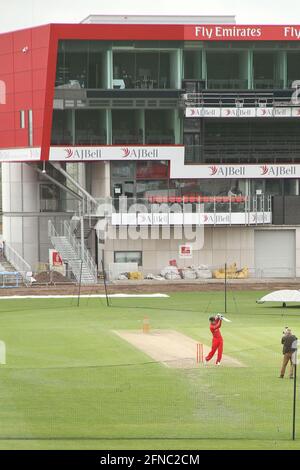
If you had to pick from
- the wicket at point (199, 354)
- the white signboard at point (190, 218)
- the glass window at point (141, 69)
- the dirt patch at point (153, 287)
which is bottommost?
the dirt patch at point (153, 287)

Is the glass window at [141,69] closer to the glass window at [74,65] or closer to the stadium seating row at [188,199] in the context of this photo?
the glass window at [74,65]

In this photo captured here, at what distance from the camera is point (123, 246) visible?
8456 centimetres

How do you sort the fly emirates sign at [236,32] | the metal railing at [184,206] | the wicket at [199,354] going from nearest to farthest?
1. the wicket at [199,354]
2. the metal railing at [184,206]
3. the fly emirates sign at [236,32]

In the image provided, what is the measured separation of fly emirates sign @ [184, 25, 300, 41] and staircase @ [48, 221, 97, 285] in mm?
16790

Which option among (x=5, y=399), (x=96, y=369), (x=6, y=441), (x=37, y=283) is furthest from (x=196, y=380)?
(x=37, y=283)

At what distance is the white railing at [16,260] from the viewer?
84750mm

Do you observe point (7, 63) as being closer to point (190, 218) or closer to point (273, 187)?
point (190, 218)

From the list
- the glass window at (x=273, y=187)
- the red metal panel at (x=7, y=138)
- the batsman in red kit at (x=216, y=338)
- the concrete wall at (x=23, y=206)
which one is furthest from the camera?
the concrete wall at (x=23, y=206)

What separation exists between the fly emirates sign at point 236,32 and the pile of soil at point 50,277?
63.2 ft

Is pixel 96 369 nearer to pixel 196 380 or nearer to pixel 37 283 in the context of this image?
pixel 196 380

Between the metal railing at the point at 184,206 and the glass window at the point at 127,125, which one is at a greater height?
the glass window at the point at 127,125

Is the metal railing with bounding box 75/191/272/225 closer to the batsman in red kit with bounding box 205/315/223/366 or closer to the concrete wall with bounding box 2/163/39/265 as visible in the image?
the concrete wall with bounding box 2/163/39/265

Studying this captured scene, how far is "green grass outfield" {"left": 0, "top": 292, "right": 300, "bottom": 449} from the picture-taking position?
101 feet

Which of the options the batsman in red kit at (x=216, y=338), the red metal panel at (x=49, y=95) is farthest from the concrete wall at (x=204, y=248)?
the batsman in red kit at (x=216, y=338)
